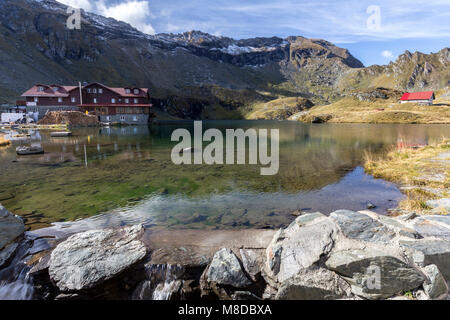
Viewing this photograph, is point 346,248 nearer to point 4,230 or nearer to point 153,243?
point 153,243

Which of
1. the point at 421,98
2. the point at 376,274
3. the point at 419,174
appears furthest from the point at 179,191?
the point at 421,98

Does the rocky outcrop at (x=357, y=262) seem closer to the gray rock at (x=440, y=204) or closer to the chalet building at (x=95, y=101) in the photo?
the gray rock at (x=440, y=204)

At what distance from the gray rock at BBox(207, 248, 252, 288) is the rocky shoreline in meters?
0.03

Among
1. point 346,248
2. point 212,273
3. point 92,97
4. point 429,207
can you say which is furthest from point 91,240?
point 92,97

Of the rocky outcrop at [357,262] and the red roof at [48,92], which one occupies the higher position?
the red roof at [48,92]

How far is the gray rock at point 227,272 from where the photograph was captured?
25.7ft

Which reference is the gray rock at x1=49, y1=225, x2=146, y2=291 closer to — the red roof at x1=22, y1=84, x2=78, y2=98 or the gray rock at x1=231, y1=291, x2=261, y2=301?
the gray rock at x1=231, y1=291, x2=261, y2=301

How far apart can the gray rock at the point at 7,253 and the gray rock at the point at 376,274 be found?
11.6m

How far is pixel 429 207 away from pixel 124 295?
15.5 m

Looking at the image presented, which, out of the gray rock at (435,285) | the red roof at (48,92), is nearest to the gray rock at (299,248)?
the gray rock at (435,285)

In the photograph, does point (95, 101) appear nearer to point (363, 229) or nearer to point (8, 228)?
point (8, 228)

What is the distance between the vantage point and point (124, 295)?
26.0ft

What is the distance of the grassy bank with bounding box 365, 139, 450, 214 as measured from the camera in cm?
1498

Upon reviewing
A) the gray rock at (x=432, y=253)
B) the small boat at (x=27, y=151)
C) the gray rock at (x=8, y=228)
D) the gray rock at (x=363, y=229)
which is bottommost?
the gray rock at (x=8, y=228)
